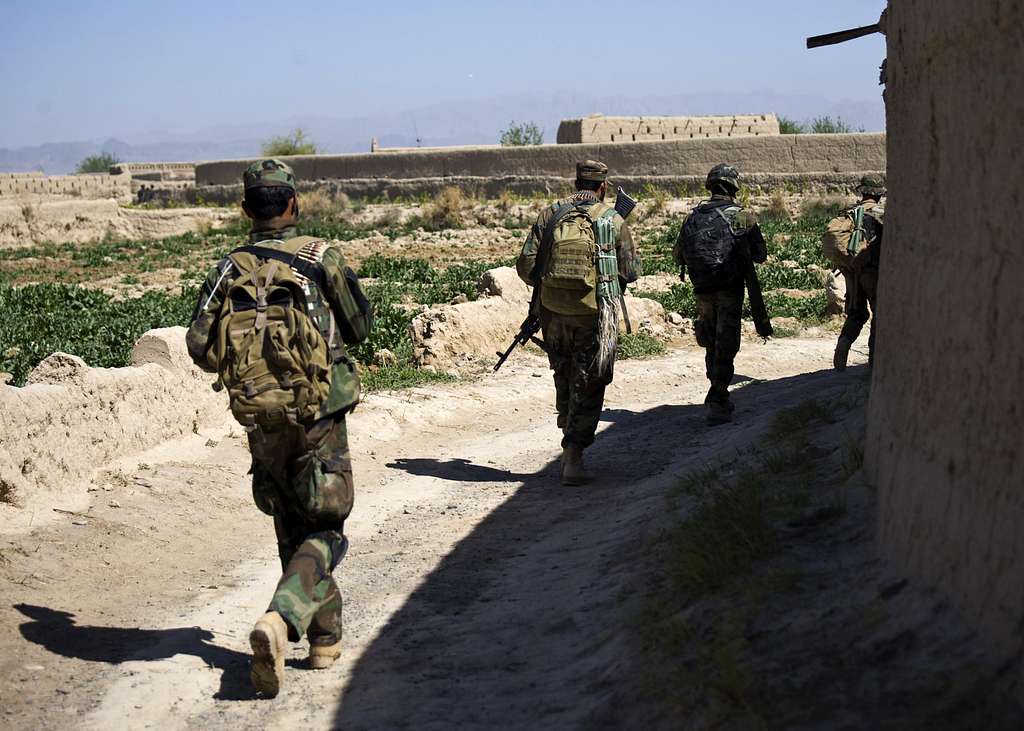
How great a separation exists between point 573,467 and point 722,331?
175 cm

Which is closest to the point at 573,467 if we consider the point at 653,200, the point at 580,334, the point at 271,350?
the point at 580,334

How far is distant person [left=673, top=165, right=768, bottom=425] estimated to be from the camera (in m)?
7.67

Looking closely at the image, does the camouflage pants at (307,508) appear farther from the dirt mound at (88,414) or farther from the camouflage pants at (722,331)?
the camouflage pants at (722,331)

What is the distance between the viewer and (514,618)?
15.3ft

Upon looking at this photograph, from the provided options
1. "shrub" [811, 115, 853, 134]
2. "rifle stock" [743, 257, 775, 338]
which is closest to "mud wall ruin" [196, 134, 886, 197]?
"rifle stock" [743, 257, 775, 338]

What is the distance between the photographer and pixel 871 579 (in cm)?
350

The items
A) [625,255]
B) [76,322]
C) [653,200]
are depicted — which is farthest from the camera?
[653,200]

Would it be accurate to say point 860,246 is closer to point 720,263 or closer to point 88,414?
point 720,263

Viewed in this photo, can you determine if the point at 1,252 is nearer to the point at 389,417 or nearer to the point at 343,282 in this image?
the point at 389,417

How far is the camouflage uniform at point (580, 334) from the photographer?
6516 mm

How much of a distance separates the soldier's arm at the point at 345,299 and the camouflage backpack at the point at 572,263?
2.28 metres

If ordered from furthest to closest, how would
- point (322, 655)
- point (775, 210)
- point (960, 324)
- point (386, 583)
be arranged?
point (775, 210) → point (386, 583) → point (322, 655) → point (960, 324)

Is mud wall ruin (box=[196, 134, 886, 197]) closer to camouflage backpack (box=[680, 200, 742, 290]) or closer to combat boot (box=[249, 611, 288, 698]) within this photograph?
camouflage backpack (box=[680, 200, 742, 290])

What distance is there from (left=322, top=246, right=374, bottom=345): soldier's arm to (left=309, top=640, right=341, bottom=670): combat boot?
3.70ft
